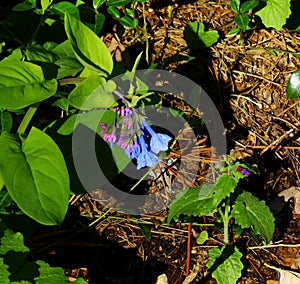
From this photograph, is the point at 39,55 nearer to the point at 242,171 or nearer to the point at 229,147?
the point at 242,171

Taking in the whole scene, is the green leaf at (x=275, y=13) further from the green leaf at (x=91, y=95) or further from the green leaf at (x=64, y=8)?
the green leaf at (x=91, y=95)

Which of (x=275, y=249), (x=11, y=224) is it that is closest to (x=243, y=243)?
(x=275, y=249)

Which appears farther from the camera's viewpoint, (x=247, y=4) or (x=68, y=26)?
(x=247, y=4)

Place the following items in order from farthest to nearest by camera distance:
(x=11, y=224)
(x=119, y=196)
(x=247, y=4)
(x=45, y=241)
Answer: (x=247, y=4) < (x=119, y=196) < (x=45, y=241) < (x=11, y=224)

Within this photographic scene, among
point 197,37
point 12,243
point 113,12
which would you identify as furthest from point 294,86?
point 12,243

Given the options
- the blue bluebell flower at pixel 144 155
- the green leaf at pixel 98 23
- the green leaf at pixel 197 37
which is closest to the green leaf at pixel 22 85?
the blue bluebell flower at pixel 144 155

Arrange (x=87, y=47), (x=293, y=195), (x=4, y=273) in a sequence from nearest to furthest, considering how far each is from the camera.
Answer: (x=4, y=273) < (x=87, y=47) < (x=293, y=195)

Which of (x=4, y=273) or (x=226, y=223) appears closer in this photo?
(x=4, y=273)

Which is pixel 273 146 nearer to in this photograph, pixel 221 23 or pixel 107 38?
pixel 221 23
